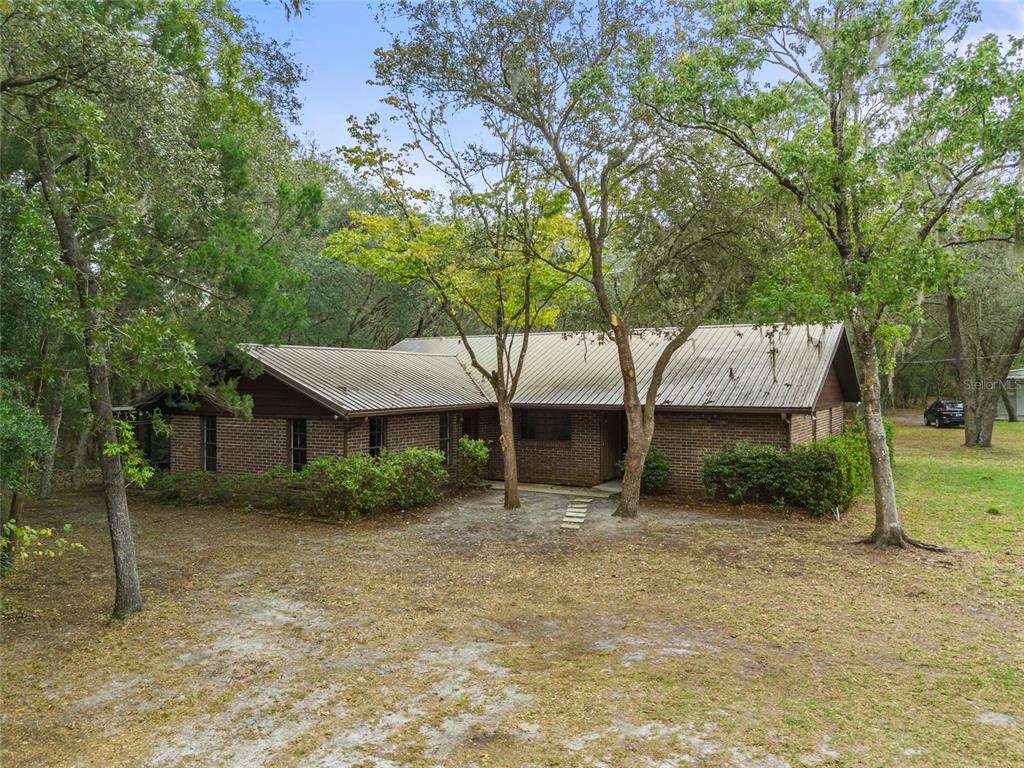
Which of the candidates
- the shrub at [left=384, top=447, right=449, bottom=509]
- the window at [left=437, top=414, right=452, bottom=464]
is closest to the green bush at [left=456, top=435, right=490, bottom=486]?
the window at [left=437, top=414, right=452, bottom=464]

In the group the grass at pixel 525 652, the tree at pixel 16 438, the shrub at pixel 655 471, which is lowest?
the grass at pixel 525 652

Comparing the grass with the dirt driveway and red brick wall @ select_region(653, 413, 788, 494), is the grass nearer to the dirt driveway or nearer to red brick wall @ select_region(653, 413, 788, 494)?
the dirt driveway

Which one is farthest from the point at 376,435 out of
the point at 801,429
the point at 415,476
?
the point at 801,429

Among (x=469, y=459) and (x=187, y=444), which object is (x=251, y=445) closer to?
(x=187, y=444)

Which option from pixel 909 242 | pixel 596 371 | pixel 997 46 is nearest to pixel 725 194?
pixel 909 242

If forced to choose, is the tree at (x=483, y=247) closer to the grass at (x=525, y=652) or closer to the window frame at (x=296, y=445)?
the window frame at (x=296, y=445)

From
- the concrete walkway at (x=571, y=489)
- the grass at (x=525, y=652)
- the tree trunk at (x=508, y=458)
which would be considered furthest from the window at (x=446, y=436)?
the grass at (x=525, y=652)

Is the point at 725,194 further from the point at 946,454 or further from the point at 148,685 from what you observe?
the point at 946,454

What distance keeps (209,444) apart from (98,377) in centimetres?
913

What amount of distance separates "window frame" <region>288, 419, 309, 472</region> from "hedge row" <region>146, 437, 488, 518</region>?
71 cm

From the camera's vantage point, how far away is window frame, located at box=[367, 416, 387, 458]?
15.4 m

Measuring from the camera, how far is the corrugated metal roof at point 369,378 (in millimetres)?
14398

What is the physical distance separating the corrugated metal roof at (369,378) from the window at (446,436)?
673mm

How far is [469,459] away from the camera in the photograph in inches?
664
